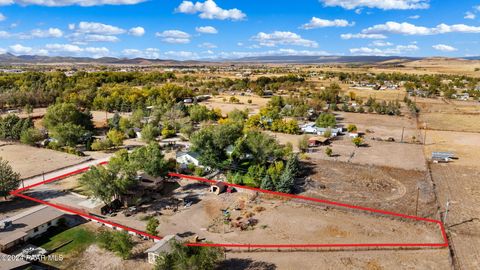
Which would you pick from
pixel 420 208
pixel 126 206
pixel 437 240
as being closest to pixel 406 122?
pixel 420 208

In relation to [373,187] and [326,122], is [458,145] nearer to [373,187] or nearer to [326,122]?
[326,122]

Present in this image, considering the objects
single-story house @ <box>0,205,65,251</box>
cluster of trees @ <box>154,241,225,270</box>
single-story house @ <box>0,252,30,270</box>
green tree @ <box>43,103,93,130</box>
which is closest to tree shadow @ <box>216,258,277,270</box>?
cluster of trees @ <box>154,241,225,270</box>

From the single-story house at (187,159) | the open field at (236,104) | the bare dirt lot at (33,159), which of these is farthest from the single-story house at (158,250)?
the open field at (236,104)

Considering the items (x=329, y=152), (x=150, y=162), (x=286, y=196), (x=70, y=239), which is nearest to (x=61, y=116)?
(x=150, y=162)

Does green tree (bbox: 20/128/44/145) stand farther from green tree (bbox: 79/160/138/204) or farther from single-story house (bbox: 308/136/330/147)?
single-story house (bbox: 308/136/330/147)

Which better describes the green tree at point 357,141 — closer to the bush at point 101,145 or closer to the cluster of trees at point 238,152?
the cluster of trees at point 238,152
